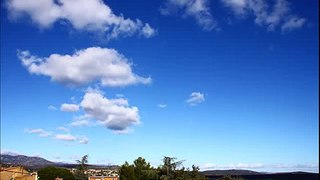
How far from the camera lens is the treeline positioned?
87981 mm

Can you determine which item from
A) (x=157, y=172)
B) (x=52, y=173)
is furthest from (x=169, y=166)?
(x=52, y=173)

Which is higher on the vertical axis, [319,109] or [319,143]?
[319,109]

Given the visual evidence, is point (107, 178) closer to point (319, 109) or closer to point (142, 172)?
point (142, 172)

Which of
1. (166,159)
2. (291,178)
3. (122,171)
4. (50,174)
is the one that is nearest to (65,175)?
(50,174)

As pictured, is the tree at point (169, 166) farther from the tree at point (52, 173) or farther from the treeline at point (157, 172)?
the tree at point (52, 173)

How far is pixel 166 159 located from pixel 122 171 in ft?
73.4

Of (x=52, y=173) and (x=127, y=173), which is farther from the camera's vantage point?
(x=52, y=173)

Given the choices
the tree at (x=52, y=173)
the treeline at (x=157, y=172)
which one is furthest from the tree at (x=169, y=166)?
the tree at (x=52, y=173)

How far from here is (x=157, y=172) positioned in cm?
10600

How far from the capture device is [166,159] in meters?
96.9

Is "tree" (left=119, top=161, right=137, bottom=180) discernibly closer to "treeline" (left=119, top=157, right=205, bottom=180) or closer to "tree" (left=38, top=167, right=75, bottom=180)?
"treeline" (left=119, top=157, right=205, bottom=180)

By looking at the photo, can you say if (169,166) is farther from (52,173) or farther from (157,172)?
(52,173)

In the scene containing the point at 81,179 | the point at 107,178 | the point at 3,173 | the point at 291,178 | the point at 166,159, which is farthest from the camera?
the point at 291,178

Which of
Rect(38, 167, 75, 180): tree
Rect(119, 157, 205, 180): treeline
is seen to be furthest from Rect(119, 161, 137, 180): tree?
Rect(38, 167, 75, 180): tree
